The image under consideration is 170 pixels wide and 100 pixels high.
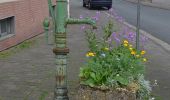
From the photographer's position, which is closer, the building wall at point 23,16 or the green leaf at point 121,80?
the green leaf at point 121,80

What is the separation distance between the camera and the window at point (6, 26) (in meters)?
10.8

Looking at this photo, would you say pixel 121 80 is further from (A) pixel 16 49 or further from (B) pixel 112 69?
(A) pixel 16 49

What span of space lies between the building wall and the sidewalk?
21.4 inches

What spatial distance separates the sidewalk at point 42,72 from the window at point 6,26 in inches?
30.7

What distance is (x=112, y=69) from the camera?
526 cm

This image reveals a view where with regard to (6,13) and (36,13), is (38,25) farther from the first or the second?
(6,13)

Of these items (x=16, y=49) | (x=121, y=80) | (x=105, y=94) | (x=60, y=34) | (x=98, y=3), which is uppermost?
(x=60, y=34)

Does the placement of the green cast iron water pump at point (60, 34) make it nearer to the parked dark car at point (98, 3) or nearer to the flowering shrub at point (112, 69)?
the flowering shrub at point (112, 69)

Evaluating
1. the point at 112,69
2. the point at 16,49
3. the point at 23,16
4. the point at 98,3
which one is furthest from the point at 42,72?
the point at 98,3

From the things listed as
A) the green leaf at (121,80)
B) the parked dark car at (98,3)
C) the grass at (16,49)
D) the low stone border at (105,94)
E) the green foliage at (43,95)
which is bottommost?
the parked dark car at (98,3)

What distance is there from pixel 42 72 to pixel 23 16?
4414 mm

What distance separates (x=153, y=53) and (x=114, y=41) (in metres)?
4.75

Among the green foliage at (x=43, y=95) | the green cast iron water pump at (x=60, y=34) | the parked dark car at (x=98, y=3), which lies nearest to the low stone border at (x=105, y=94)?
the green cast iron water pump at (x=60, y=34)

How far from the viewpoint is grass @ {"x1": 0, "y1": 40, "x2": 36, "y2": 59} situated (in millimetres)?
9906
